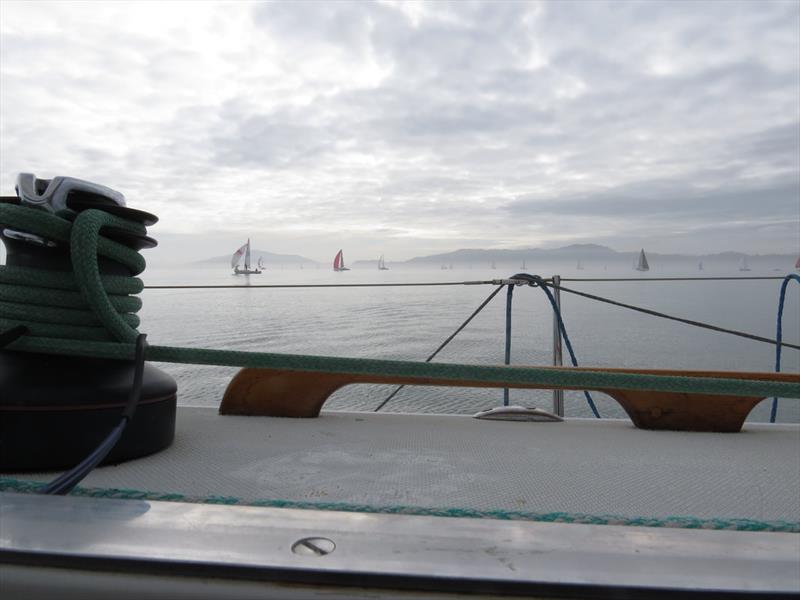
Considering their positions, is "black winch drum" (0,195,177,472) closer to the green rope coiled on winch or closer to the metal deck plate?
the green rope coiled on winch

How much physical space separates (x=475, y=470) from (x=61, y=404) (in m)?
0.79

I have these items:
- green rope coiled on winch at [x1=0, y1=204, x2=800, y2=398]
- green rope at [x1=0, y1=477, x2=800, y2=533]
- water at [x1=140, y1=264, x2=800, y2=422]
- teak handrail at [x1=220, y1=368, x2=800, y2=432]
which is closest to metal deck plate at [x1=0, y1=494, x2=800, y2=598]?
green rope at [x1=0, y1=477, x2=800, y2=533]

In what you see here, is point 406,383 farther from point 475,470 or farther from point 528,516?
point 528,516

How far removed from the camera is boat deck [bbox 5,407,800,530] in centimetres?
88

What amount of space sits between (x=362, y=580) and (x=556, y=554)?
0.59 ft

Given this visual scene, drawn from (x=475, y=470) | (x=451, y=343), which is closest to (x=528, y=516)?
(x=475, y=470)

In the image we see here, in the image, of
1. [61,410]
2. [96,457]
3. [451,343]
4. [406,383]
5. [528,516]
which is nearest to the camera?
[528,516]

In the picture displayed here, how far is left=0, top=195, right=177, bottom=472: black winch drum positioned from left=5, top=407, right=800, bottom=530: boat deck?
1.8 inches

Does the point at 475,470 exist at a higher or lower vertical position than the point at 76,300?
lower

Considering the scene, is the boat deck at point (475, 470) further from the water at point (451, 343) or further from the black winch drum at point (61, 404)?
the water at point (451, 343)

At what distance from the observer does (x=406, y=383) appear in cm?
149

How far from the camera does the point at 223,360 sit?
2.83ft

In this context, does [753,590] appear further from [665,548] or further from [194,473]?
[194,473]

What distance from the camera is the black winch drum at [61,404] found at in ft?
3.15
